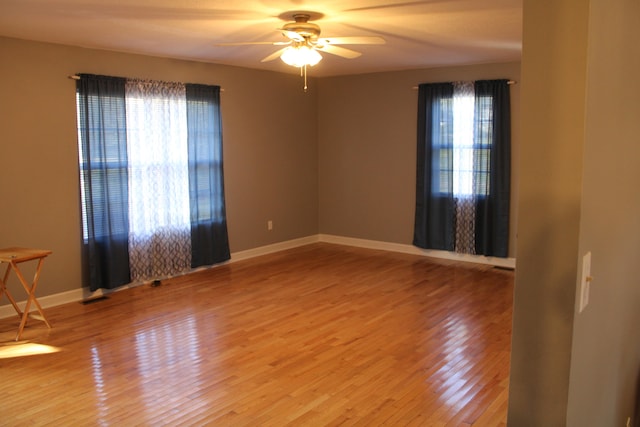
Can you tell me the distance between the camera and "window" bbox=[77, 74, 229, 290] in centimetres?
529

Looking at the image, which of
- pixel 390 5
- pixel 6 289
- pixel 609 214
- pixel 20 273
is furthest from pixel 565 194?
pixel 6 289

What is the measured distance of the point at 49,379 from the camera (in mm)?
3572

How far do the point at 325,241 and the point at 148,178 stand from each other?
316 cm

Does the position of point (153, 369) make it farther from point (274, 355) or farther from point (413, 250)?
point (413, 250)

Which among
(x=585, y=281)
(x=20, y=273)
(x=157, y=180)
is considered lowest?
(x=20, y=273)

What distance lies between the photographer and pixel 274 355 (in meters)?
3.94

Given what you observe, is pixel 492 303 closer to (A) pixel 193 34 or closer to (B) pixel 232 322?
(B) pixel 232 322

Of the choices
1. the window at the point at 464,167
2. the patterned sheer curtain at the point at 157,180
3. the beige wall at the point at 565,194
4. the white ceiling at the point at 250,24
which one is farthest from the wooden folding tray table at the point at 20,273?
the window at the point at 464,167

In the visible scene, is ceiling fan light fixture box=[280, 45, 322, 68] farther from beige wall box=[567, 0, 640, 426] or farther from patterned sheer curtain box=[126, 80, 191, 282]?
beige wall box=[567, 0, 640, 426]

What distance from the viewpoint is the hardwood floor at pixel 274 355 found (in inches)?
124

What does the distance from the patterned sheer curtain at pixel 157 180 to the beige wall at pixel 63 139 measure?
28 centimetres

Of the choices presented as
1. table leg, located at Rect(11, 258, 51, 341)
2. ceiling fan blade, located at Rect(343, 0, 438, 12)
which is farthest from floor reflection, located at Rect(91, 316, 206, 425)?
ceiling fan blade, located at Rect(343, 0, 438, 12)

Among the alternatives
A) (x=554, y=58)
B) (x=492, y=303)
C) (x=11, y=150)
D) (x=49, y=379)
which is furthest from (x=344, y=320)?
(x=554, y=58)

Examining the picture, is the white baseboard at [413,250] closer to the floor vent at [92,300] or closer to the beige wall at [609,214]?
the floor vent at [92,300]
